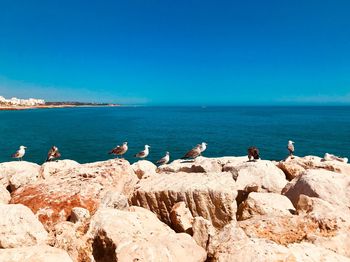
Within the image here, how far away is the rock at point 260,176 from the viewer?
Result: 11.4 metres

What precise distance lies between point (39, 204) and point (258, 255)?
618cm

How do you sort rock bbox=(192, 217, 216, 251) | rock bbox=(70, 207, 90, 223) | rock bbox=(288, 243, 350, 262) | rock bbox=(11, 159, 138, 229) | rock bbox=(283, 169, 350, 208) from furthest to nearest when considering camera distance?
rock bbox=(283, 169, 350, 208) < rock bbox=(11, 159, 138, 229) < rock bbox=(70, 207, 90, 223) < rock bbox=(192, 217, 216, 251) < rock bbox=(288, 243, 350, 262)

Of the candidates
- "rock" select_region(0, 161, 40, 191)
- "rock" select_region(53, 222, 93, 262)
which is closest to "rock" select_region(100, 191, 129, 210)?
"rock" select_region(53, 222, 93, 262)

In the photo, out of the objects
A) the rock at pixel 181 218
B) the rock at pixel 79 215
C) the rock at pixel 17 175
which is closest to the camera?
the rock at pixel 79 215

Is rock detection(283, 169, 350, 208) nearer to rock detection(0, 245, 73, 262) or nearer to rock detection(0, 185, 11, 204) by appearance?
rock detection(0, 245, 73, 262)

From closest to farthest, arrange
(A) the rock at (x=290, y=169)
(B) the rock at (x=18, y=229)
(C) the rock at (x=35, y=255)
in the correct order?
1. (C) the rock at (x=35, y=255)
2. (B) the rock at (x=18, y=229)
3. (A) the rock at (x=290, y=169)

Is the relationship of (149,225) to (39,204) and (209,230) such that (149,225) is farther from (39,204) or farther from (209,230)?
(39,204)

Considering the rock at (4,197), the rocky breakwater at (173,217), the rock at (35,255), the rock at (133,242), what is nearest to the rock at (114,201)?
the rocky breakwater at (173,217)

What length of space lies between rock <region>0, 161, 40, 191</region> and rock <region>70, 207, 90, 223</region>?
4101 mm

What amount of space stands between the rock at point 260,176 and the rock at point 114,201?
181 inches

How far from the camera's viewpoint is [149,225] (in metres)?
7.42

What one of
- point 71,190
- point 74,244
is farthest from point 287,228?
point 71,190

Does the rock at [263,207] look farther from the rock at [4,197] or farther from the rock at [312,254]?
the rock at [4,197]

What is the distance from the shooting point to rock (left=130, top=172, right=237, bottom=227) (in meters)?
8.74
